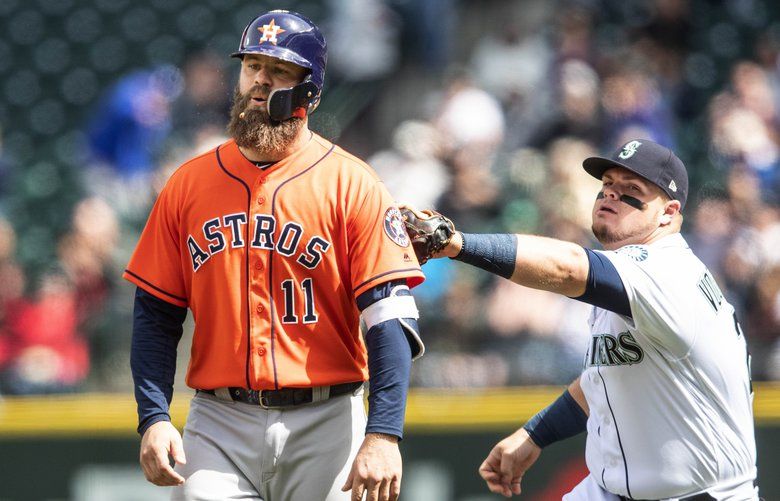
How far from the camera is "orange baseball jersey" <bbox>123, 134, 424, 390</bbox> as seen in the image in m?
3.42

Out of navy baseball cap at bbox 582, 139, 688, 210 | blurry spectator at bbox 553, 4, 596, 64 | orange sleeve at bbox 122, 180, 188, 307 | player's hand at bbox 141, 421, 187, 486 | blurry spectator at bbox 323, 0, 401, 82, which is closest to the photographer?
player's hand at bbox 141, 421, 187, 486

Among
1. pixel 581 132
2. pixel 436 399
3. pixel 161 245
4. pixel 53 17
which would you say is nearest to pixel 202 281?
pixel 161 245

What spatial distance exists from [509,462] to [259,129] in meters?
1.49

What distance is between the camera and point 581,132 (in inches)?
310

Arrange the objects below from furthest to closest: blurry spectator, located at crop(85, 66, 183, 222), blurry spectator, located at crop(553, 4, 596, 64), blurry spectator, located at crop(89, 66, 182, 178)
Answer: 1. blurry spectator, located at crop(553, 4, 596, 64)
2. blurry spectator, located at crop(89, 66, 182, 178)
3. blurry spectator, located at crop(85, 66, 183, 222)

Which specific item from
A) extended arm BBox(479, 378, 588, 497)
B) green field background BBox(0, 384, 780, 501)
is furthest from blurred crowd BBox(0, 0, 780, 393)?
extended arm BBox(479, 378, 588, 497)

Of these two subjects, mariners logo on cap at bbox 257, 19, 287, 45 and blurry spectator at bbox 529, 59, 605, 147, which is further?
A: blurry spectator at bbox 529, 59, 605, 147

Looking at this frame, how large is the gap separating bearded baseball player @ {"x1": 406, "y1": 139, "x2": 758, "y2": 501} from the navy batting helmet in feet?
1.83

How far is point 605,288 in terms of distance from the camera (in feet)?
11.2

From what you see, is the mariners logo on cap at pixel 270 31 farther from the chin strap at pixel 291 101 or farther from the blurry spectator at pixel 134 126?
the blurry spectator at pixel 134 126

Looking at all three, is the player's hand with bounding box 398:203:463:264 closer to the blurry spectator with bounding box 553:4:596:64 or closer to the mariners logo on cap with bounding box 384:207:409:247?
the mariners logo on cap with bounding box 384:207:409:247

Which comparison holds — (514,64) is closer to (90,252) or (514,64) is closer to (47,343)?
(90,252)

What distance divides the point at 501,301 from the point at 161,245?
340 centimetres

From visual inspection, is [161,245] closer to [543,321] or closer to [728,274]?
[543,321]
